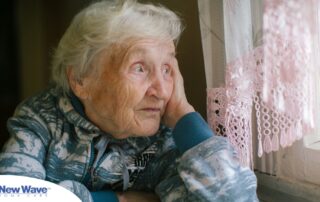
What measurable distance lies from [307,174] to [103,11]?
0.63 metres

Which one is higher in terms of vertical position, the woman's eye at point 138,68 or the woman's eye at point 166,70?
the woman's eye at point 138,68

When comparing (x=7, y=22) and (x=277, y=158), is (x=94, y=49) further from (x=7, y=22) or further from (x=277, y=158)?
(x=7, y=22)

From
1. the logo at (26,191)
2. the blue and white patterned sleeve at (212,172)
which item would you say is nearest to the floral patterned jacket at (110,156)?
the blue and white patterned sleeve at (212,172)

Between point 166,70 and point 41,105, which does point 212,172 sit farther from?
point 41,105

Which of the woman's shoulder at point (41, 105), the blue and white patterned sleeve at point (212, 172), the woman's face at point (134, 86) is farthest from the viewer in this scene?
the woman's shoulder at point (41, 105)

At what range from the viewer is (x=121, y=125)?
3.11 ft

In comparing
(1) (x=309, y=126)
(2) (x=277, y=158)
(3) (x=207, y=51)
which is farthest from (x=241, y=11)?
(2) (x=277, y=158)

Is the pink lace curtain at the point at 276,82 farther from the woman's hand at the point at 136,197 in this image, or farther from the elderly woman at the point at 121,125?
the woman's hand at the point at 136,197

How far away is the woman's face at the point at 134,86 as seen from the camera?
91 centimetres

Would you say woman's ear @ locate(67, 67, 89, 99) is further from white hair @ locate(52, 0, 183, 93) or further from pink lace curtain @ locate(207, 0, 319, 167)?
pink lace curtain @ locate(207, 0, 319, 167)

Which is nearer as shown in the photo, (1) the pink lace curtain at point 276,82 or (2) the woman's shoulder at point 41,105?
(1) the pink lace curtain at point 276,82

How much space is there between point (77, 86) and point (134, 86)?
0.59 ft

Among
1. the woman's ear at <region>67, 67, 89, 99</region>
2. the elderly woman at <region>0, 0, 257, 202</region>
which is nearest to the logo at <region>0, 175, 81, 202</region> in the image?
the elderly woman at <region>0, 0, 257, 202</region>

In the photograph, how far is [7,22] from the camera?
1792 mm
